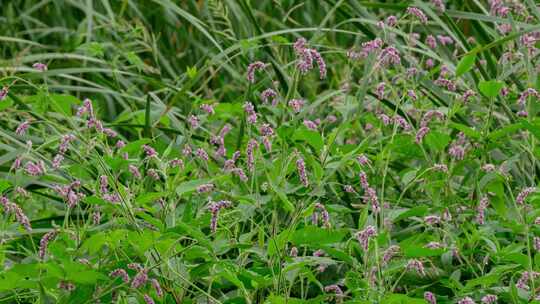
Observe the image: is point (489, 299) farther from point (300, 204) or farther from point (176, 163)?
point (176, 163)

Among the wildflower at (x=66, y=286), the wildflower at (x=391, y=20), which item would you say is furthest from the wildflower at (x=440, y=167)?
the wildflower at (x=66, y=286)

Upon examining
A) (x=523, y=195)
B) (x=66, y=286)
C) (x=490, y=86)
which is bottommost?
(x=66, y=286)

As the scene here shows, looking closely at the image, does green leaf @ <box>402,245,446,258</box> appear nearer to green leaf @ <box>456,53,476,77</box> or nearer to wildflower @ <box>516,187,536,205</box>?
wildflower @ <box>516,187,536,205</box>

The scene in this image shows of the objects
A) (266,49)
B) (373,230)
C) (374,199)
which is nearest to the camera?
(373,230)

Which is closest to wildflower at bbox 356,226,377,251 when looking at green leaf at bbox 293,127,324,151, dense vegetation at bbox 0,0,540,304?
dense vegetation at bbox 0,0,540,304

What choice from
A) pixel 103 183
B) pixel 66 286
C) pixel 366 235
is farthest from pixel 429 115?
pixel 66 286

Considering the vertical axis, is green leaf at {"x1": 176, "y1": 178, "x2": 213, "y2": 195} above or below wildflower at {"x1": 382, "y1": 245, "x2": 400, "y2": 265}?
above

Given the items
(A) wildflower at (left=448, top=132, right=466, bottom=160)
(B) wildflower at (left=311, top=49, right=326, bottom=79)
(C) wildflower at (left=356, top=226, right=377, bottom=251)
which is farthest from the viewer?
(A) wildflower at (left=448, top=132, right=466, bottom=160)

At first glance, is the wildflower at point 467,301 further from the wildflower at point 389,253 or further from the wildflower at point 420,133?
the wildflower at point 420,133

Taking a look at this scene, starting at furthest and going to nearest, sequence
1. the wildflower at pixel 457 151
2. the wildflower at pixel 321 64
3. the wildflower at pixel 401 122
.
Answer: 1. the wildflower at pixel 457 151
2. the wildflower at pixel 401 122
3. the wildflower at pixel 321 64

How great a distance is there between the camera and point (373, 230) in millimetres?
1733

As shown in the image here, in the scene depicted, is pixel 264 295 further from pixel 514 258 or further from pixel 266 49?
pixel 266 49

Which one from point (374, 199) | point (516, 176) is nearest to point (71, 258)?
point (374, 199)

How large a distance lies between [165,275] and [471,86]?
3.58ft
